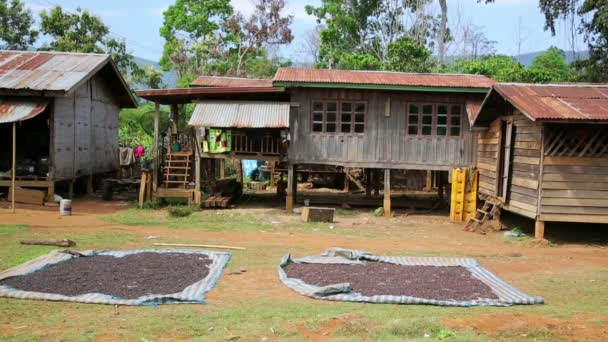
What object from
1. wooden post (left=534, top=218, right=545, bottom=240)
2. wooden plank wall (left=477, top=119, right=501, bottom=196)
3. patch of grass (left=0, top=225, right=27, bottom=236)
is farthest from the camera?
wooden plank wall (left=477, top=119, right=501, bottom=196)

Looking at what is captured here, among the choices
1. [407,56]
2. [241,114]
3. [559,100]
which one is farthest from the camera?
[407,56]

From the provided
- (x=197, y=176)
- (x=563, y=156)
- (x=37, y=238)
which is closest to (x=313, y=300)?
(x=37, y=238)

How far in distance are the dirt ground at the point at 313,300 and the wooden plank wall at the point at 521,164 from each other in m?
1.02

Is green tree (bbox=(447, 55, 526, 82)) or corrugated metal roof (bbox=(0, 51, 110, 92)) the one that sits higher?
green tree (bbox=(447, 55, 526, 82))

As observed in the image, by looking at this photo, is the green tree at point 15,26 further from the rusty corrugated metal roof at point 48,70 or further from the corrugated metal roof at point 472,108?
the corrugated metal roof at point 472,108

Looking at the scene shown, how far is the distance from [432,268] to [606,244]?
6.20 metres

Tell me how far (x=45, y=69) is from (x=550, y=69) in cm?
2436

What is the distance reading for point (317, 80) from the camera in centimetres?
1738

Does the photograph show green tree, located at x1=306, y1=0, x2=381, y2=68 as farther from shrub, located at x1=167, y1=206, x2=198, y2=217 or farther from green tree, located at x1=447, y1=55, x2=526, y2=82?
shrub, located at x1=167, y1=206, x2=198, y2=217

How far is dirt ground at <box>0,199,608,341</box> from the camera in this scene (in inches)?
248

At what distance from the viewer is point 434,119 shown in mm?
18094

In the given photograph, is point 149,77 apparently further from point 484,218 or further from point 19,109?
point 484,218

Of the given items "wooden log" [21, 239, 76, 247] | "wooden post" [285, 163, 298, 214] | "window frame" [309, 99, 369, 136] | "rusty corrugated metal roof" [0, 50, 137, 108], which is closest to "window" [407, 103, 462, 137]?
"window frame" [309, 99, 369, 136]

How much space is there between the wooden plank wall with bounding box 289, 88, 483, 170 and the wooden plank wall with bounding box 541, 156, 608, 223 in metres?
4.90
